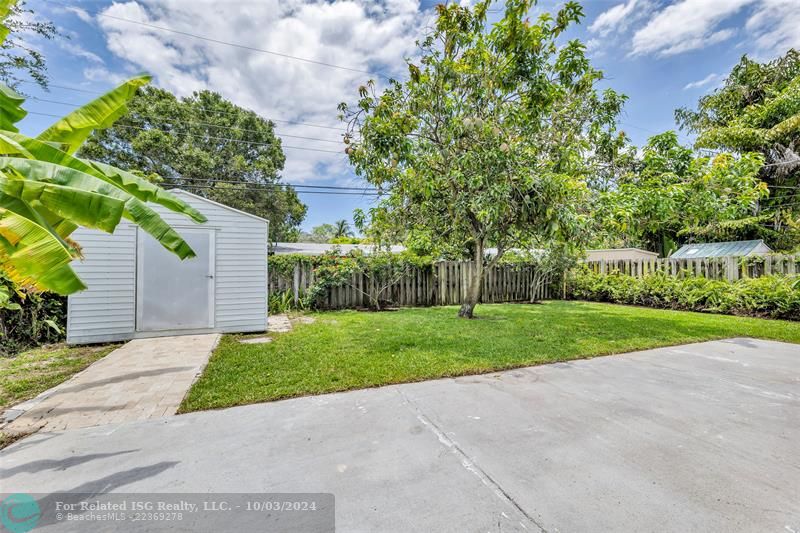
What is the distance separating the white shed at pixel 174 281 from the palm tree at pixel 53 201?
300 cm

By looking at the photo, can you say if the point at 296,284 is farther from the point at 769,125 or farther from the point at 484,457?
the point at 769,125

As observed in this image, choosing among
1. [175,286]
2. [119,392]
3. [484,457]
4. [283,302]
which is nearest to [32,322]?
[175,286]

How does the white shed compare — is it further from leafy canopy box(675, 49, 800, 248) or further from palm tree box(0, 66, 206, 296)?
leafy canopy box(675, 49, 800, 248)

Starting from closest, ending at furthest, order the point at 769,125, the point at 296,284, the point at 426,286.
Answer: the point at 296,284 < the point at 426,286 < the point at 769,125

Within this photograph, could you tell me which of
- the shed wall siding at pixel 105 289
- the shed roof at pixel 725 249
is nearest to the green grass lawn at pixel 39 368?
the shed wall siding at pixel 105 289

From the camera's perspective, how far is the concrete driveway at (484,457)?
1.66 m

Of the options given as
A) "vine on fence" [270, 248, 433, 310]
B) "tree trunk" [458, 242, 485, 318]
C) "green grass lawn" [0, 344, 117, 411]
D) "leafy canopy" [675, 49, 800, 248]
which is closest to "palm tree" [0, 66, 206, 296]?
"green grass lawn" [0, 344, 117, 411]

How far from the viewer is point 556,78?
19.7 feet

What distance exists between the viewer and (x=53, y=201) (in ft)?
7.14

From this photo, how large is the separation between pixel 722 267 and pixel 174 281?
42.3 feet

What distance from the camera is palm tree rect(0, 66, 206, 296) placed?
1962 millimetres

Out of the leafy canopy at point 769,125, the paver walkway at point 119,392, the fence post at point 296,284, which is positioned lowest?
the paver walkway at point 119,392

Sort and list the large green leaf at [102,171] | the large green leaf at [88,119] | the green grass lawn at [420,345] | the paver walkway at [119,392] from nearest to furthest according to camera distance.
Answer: the large green leaf at [102,171] → the paver walkway at [119,392] → the large green leaf at [88,119] → the green grass lawn at [420,345]

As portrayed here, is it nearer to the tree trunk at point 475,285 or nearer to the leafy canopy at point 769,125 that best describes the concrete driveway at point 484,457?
the tree trunk at point 475,285
